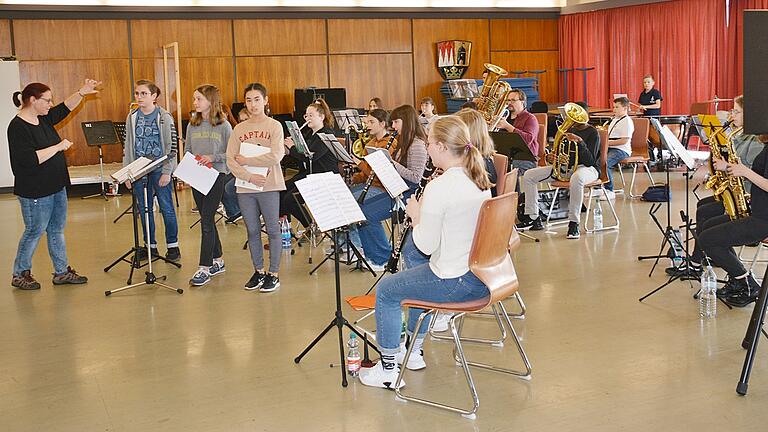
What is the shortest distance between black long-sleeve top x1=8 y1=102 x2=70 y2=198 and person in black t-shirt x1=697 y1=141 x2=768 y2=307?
4.87m

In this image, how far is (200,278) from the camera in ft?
22.3

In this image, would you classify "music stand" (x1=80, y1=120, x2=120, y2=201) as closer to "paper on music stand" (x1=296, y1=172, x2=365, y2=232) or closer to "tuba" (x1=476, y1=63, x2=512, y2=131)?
"tuba" (x1=476, y1=63, x2=512, y2=131)

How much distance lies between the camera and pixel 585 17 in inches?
704

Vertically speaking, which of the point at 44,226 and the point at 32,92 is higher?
the point at 32,92

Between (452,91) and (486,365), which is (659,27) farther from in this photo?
(486,365)

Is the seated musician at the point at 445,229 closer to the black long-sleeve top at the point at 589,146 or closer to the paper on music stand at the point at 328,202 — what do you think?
the paper on music stand at the point at 328,202

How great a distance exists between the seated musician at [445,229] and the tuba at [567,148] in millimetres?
4624

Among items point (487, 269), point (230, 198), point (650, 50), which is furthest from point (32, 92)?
point (650, 50)

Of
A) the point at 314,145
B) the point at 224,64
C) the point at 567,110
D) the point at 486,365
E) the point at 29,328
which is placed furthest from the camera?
the point at 224,64

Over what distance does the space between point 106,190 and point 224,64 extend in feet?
12.9

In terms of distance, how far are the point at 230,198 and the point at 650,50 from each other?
10.9 meters

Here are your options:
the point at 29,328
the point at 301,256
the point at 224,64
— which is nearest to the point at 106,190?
the point at 224,64

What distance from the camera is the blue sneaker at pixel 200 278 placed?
678 centimetres

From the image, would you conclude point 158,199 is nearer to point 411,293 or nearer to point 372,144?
point 372,144
